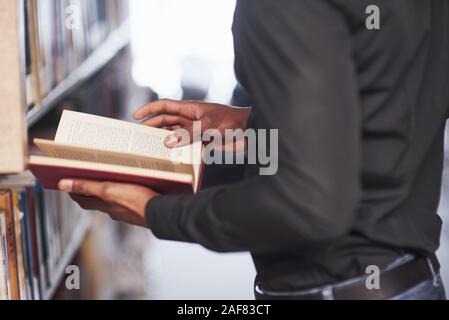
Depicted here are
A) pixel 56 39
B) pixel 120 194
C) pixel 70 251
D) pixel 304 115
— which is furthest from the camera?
pixel 70 251

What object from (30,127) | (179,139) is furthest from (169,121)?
(30,127)

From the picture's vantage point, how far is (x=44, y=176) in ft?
3.34

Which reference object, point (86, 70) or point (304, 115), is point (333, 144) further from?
point (86, 70)

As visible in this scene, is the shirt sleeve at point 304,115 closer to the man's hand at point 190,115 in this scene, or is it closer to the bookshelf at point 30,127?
the bookshelf at point 30,127

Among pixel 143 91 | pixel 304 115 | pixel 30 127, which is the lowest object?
pixel 143 91

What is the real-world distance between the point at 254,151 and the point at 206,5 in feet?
11.9

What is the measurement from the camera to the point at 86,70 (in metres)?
2.18

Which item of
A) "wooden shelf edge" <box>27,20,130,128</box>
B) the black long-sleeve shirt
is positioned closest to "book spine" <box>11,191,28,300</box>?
"wooden shelf edge" <box>27,20,130,128</box>

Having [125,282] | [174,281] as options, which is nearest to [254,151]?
[125,282]

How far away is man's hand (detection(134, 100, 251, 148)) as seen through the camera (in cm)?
137

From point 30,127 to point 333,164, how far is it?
1.17 meters

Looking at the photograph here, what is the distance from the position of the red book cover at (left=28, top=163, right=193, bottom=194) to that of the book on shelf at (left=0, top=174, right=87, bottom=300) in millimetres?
293

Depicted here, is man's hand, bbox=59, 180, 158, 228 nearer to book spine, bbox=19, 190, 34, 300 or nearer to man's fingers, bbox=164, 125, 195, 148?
man's fingers, bbox=164, 125, 195, 148
